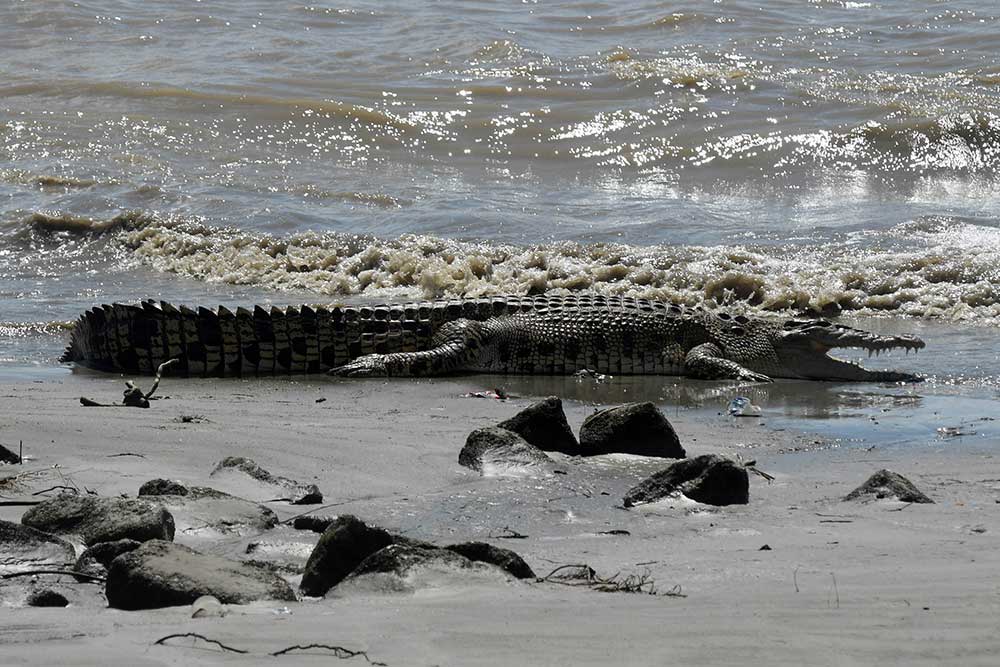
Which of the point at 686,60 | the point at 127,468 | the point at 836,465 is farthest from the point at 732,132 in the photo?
the point at 127,468

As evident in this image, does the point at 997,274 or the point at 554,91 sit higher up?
the point at 554,91

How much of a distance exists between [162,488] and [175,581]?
127 centimetres

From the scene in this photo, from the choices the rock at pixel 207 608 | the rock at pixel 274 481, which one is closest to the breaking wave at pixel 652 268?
the rock at pixel 274 481

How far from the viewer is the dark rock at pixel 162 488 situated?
4.36 meters

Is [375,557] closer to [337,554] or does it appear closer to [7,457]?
[337,554]

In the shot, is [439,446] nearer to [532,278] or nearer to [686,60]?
[532,278]

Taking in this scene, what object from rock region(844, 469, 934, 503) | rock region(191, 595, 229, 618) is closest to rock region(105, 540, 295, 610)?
rock region(191, 595, 229, 618)

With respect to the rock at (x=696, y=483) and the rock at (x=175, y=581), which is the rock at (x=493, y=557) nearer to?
the rock at (x=175, y=581)

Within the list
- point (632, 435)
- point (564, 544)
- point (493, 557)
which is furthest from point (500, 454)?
point (493, 557)

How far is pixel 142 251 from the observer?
625 inches

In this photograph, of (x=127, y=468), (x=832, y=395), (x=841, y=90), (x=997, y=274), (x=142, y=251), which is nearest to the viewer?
(x=127, y=468)

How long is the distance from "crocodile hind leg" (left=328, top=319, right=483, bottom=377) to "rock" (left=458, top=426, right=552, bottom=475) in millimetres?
4210

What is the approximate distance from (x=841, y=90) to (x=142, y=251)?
12.4 m

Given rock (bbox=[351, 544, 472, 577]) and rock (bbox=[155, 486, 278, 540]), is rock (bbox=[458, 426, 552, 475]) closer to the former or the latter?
rock (bbox=[155, 486, 278, 540])
